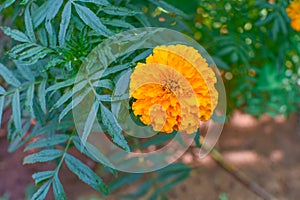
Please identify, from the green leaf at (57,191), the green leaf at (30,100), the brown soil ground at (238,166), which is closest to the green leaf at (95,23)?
the green leaf at (30,100)

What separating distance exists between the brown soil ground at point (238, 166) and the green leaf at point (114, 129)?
3.12 feet

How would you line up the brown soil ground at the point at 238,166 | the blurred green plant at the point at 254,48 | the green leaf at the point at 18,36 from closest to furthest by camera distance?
the green leaf at the point at 18,36, the blurred green plant at the point at 254,48, the brown soil ground at the point at 238,166

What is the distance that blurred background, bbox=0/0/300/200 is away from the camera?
60.9 inches

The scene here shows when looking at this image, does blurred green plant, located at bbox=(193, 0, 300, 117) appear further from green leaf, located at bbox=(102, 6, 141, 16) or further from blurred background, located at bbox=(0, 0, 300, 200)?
green leaf, located at bbox=(102, 6, 141, 16)

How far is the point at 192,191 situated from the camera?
6.43 ft

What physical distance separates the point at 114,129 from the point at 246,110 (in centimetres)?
116

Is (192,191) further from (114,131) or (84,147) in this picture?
(114,131)

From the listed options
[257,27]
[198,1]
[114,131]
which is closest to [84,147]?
[114,131]

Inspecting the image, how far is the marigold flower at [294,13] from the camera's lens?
1.41 metres

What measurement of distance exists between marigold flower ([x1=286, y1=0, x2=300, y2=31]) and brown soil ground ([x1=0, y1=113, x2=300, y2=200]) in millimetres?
712

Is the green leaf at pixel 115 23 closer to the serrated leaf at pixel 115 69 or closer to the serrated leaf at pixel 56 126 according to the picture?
the serrated leaf at pixel 115 69

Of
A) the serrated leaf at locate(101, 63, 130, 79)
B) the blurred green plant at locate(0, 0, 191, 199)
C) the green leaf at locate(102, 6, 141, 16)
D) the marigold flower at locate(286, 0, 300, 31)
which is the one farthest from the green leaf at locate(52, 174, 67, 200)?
the marigold flower at locate(286, 0, 300, 31)

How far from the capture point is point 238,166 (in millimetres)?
2020

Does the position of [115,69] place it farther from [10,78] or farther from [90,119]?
[10,78]
